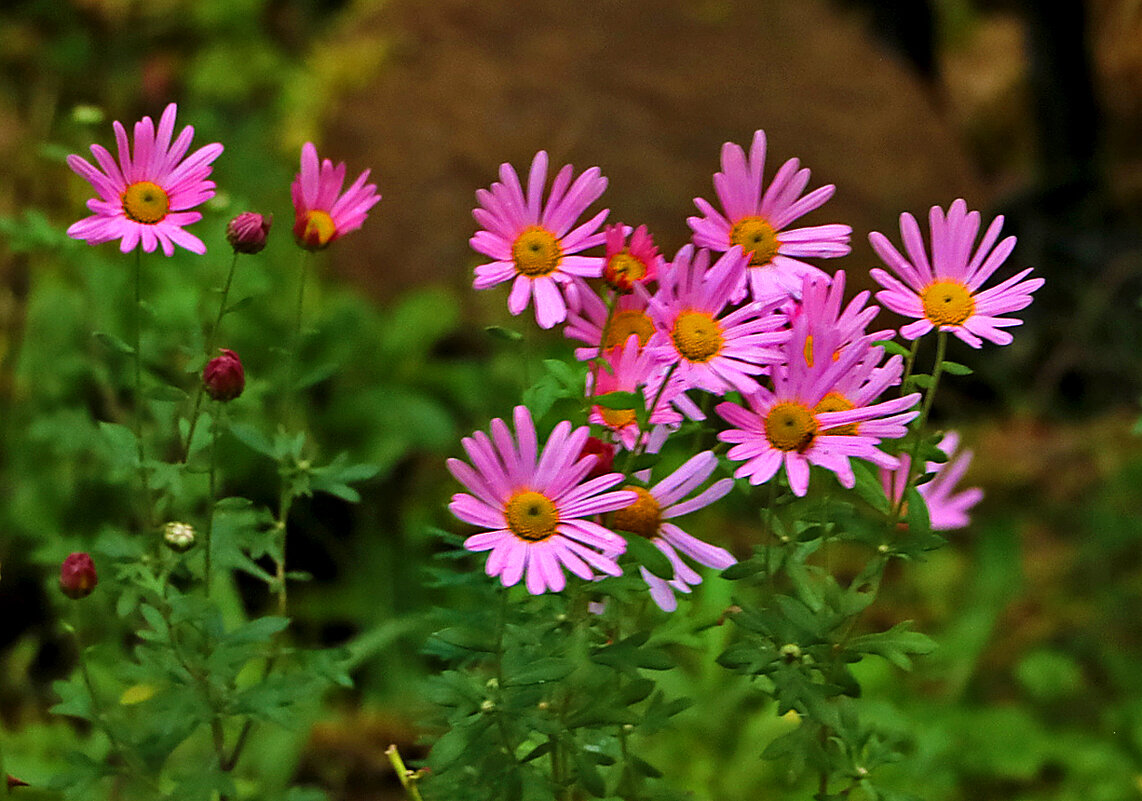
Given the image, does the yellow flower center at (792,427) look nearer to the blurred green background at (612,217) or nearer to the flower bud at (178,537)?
the flower bud at (178,537)

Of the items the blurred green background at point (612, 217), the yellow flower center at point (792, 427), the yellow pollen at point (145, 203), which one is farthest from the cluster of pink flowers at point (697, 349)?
the blurred green background at point (612, 217)

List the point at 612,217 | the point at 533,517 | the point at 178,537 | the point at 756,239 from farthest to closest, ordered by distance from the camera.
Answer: the point at 612,217, the point at 178,537, the point at 756,239, the point at 533,517

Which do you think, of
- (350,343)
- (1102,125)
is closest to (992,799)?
(350,343)

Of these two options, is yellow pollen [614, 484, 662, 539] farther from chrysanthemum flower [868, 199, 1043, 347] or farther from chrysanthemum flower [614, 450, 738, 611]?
chrysanthemum flower [868, 199, 1043, 347]

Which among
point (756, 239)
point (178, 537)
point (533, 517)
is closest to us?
point (533, 517)

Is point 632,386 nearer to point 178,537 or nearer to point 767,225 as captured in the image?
point 767,225

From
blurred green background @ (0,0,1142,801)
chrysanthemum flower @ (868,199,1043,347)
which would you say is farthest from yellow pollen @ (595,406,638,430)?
blurred green background @ (0,0,1142,801)

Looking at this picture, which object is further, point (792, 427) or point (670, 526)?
point (670, 526)

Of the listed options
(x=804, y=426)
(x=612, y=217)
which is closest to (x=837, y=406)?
(x=804, y=426)
